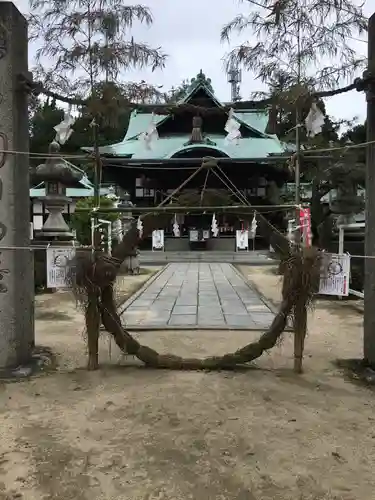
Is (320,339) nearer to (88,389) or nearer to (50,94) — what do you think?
(88,389)

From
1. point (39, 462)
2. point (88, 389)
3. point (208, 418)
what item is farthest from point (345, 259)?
point (39, 462)

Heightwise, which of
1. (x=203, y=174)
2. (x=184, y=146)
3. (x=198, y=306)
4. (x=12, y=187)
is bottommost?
(x=198, y=306)

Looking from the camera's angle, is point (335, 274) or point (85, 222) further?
point (85, 222)

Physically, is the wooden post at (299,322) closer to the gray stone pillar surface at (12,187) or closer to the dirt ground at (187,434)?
the dirt ground at (187,434)

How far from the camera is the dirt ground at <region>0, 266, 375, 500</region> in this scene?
2.60 metres

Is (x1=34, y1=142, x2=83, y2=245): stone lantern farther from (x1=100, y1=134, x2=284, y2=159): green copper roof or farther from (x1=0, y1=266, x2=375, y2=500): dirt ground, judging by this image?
(x1=100, y1=134, x2=284, y2=159): green copper roof

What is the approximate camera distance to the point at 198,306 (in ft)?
28.6

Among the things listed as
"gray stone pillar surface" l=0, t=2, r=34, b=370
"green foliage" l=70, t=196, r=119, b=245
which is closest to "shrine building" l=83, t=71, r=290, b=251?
"green foliage" l=70, t=196, r=119, b=245

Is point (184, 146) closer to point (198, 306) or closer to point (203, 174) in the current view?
point (203, 174)

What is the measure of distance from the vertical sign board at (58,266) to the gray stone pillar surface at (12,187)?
0.27 meters

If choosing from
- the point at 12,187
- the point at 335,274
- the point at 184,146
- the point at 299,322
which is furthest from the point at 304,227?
the point at 184,146

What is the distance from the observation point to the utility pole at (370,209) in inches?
176

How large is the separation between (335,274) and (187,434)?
7.12 ft

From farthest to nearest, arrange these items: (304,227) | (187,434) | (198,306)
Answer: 1. (198,306)
2. (304,227)
3. (187,434)
